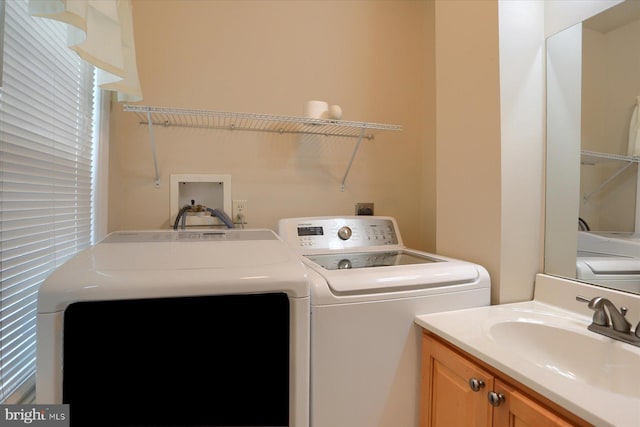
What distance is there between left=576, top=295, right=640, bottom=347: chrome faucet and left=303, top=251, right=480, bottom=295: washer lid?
346mm

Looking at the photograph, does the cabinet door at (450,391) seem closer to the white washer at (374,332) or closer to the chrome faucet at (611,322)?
the white washer at (374,332)

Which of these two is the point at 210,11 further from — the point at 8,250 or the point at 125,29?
the point at 8,250

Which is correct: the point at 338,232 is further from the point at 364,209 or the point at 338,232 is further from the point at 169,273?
the point at 169,273

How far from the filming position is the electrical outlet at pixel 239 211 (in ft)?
5.55

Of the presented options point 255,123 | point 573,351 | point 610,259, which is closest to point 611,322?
point 573,351

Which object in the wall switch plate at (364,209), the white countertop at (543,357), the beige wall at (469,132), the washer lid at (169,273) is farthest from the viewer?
the wall switch plate at (364,209)

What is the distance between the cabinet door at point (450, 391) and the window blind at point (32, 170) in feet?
4.13

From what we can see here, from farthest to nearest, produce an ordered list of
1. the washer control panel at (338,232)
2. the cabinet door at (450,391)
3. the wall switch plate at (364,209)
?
the wall switch plate at (364,209) → the washer control panel at (338,232) → the cabinet door at (450,391)

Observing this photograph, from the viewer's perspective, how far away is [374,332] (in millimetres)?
996

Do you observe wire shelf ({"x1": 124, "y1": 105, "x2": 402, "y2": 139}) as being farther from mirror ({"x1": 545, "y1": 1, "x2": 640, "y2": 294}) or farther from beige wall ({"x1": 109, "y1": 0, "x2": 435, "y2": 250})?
mirror ({"x1": 545, "y1": 1, "x2": 640, "y2": 294})

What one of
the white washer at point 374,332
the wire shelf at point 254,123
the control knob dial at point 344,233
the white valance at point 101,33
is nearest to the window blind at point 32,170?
the white valance at point 101,33

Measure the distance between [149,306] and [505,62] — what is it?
4.96 feet

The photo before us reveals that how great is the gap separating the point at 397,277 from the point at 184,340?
2.32 ft

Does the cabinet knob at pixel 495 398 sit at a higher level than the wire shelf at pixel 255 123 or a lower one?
lower
